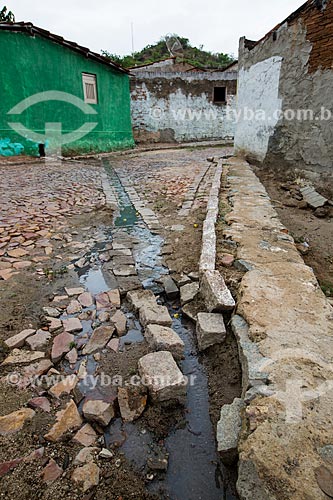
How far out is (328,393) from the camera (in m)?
1.64

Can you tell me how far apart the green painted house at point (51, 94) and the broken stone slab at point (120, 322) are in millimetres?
10092

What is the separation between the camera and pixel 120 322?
2.68 m

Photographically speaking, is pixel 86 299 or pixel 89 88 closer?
pixel 86 299

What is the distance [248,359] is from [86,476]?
1.06 m

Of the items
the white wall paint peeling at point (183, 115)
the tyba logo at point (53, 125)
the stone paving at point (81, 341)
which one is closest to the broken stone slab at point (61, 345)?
the stone paving at point (81, 341)

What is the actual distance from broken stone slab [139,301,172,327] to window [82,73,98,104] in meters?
12.2

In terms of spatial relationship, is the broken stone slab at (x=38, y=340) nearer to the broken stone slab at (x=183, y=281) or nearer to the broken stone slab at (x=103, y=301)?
the broken stone slab at (x=103, y=301)

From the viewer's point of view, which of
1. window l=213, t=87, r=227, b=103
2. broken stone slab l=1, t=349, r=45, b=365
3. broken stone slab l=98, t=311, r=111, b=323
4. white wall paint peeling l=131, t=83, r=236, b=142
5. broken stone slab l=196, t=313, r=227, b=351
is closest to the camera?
broken stone slab l=1, t=349, r=45, b=365

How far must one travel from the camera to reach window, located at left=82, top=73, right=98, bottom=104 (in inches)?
496

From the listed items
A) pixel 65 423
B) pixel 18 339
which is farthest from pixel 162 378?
pixel 18 339

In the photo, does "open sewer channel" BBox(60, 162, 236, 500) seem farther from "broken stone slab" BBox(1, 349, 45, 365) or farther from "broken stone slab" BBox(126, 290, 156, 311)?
"broken stone slab" BBox(1, 349, 45, 365)

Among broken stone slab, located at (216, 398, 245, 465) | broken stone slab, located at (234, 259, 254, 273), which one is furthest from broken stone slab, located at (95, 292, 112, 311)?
broken stone slab, located at (216, 398, 245, 465)

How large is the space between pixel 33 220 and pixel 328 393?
4.57 metres

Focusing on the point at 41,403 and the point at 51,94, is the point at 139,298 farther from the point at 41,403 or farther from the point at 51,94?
the point at 51,94
